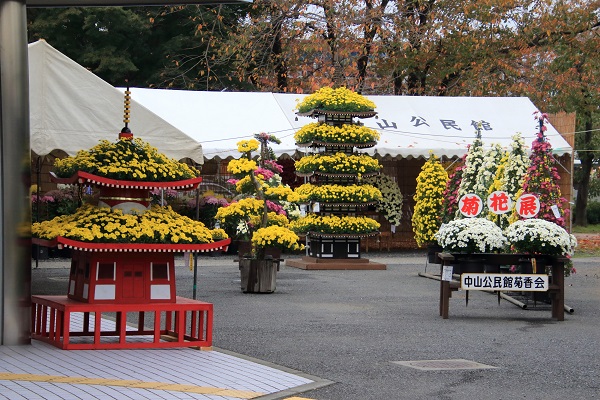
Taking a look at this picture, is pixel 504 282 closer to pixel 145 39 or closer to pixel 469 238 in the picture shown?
pixel 469 238

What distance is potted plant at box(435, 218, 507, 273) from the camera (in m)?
14.6

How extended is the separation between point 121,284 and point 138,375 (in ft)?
6.18

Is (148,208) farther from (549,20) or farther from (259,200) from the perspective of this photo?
(549,20)

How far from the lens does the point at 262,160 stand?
2073cm

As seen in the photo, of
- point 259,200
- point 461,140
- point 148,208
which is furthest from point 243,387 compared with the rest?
point 461,140

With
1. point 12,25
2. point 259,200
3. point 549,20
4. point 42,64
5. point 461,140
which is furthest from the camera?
point 549,20

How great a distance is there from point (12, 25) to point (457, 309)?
26.4ft

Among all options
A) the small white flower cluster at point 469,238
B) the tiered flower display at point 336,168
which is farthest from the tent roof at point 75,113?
the tiered flower display at point 336,168

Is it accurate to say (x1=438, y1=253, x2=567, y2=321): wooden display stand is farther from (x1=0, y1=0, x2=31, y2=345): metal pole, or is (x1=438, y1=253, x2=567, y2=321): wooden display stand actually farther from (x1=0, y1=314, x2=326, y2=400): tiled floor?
(x1=0, y1=0, x2=31, y2=345): metal pole

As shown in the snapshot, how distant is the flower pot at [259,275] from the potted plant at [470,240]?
3635 mm

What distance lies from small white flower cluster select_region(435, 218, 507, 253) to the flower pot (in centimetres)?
363

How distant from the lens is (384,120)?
28375 millimetres

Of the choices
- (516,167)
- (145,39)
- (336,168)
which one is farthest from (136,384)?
(145,39)

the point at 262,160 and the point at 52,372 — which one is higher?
the point at 262,160
